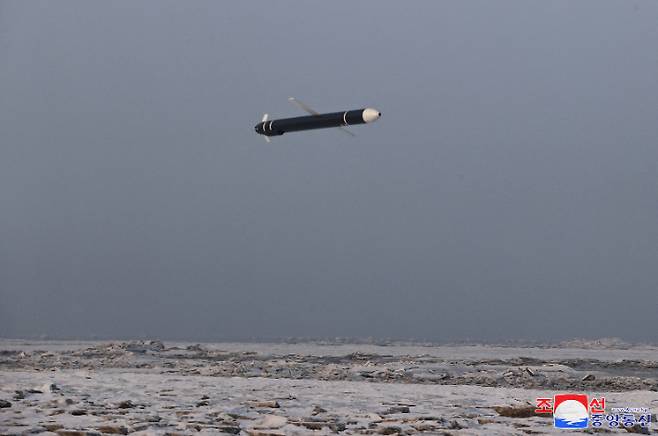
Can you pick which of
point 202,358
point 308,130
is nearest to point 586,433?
point 308,130

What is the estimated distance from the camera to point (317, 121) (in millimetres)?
28672

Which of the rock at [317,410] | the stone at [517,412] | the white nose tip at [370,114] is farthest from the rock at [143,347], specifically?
the stone at [517,412]

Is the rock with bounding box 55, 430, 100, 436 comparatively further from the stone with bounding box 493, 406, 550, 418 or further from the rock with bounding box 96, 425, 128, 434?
the stone with bounding box 493, 406, 550, 418

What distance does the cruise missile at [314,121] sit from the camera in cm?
2680

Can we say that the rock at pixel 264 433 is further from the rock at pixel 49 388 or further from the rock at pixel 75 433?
the rock at pixel 49 388

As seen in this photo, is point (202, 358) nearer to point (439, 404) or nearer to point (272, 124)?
point (272, 124)

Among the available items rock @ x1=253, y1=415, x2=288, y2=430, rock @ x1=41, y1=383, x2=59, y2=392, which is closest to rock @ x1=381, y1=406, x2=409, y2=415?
rock @ x1=253, y1=415, x2=288, y2=430

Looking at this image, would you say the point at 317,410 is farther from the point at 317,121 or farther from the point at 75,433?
the point at 317,121

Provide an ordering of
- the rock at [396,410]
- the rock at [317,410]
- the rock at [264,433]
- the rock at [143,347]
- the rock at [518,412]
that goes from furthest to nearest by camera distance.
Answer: the rock at [143,347] → the rock at [396,410] → the rock at [518,412] → the rock at [317,410] → the rock at [264,433]

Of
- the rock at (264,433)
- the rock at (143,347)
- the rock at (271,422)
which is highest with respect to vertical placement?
the rock at (143,347)

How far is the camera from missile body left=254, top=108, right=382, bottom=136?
26.8m

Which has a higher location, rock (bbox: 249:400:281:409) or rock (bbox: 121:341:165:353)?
rock (bbox: 121:341:165:353)

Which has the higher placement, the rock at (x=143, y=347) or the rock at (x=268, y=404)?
the rock at (x=143, y=347)

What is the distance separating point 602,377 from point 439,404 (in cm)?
1244
